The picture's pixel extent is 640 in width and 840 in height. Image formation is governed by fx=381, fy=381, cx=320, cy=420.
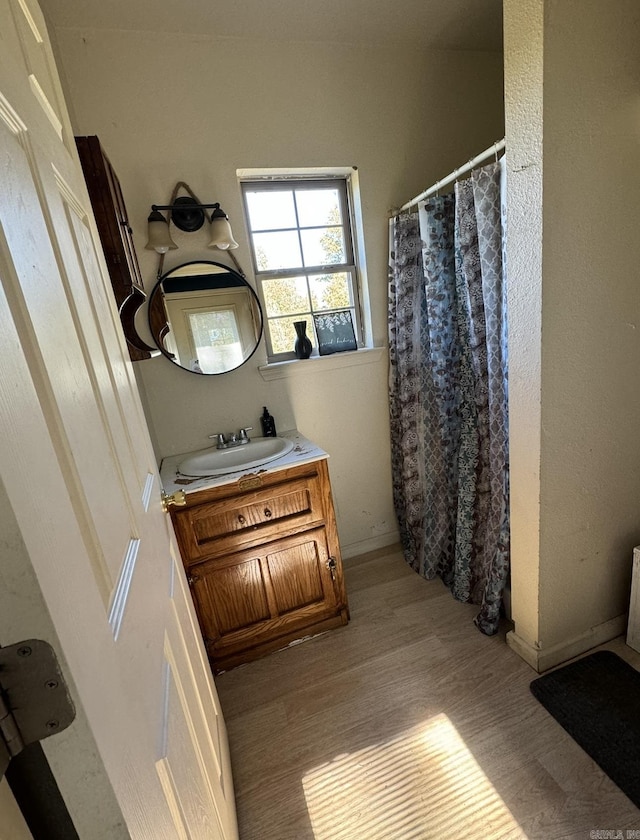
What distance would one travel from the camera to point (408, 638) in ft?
5.61

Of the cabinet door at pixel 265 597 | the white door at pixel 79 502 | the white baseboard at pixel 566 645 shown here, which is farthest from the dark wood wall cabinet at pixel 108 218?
the white baseboard at pixel 566 645

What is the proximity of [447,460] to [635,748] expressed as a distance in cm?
115

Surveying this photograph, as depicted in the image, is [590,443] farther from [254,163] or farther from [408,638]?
[254,163]

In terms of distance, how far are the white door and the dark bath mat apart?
118 centimetres

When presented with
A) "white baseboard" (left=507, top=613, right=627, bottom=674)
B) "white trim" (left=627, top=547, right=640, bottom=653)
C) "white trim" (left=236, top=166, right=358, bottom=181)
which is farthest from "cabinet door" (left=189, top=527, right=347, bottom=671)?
"white trim" (left=236, top=166, right=358, bottom=181)

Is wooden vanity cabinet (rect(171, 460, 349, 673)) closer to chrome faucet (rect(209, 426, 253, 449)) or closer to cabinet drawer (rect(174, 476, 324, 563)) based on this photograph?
cabinet drawer (rect(174, 476, 324, 563))

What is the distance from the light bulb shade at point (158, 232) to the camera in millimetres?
1604

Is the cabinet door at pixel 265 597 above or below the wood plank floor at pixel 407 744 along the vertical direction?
above

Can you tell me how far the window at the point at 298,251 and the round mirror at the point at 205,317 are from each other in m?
0.15

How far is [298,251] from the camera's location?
1.96 metres

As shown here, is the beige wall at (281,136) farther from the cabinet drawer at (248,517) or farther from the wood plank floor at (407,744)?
the wood plank floor at (407,744)

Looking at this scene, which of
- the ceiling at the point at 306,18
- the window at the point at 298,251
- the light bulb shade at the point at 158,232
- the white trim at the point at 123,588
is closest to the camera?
the white trim at the point at 123,588

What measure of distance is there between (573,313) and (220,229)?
1.40 meters

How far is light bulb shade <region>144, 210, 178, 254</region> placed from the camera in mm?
1604
